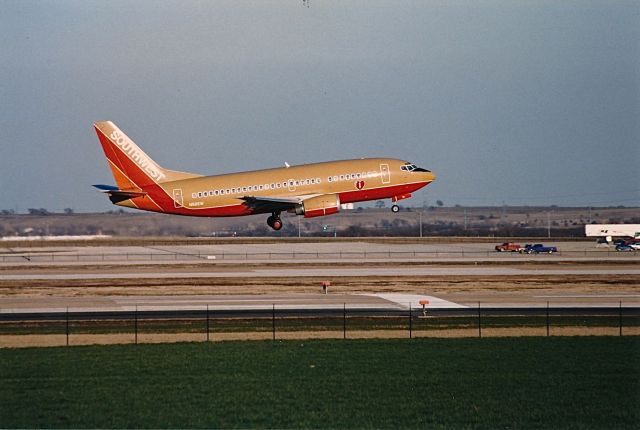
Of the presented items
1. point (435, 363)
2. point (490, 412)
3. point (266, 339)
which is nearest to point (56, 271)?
point (266, 339)

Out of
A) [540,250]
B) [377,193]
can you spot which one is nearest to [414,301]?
[377,193]

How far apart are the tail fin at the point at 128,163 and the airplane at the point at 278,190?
27.6 inches

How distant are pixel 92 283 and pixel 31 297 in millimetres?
10734

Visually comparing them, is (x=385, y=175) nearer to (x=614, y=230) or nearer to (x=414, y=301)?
(x=414, y=301)

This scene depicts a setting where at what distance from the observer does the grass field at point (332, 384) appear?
31.2m

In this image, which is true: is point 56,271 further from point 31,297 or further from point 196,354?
point 196,354

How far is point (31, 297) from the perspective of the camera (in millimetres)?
69250

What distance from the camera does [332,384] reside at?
37062mm

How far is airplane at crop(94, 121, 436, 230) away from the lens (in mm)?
65375

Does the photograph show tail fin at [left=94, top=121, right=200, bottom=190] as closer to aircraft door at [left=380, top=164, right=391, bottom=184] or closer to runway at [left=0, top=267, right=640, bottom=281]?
aircraft door at [left=380, top=164, right=391, bottom=184]

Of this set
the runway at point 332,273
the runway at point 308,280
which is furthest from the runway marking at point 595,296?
the runway at point 332,273

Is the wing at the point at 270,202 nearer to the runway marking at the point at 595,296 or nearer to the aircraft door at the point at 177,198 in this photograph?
the aircraft door at the point at 177,198

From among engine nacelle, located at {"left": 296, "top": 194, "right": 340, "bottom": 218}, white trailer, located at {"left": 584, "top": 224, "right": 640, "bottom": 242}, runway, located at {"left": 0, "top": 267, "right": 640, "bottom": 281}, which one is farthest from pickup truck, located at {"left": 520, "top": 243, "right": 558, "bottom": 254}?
engine nacelle, located at {"left": 296, "top": 194, "right": 340, "bottom": 218}

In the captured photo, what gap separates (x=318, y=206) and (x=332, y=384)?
28.5 m
